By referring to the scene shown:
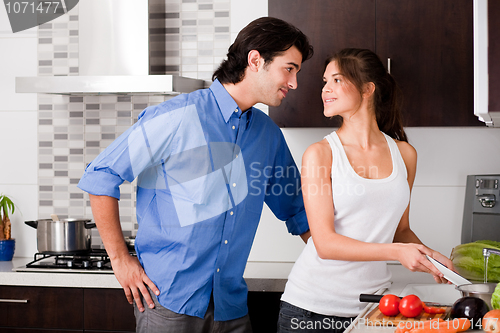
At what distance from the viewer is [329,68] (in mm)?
1528

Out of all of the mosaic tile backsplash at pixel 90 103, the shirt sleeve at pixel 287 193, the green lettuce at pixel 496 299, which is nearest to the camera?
the green lettuce at pixel 496 299

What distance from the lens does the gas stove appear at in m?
1.97

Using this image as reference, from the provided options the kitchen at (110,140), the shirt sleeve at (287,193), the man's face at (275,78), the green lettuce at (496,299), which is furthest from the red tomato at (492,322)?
the kitchen at (110,140)

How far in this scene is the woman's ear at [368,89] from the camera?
59.5 inches

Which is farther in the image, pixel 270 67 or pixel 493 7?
pixel 270 67

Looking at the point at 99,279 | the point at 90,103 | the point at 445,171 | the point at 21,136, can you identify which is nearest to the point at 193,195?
the point at 99,279

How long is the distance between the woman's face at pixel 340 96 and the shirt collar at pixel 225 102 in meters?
0.30

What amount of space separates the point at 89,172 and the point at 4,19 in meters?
1.57

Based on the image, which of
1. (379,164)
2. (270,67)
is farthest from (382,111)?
(270,67)

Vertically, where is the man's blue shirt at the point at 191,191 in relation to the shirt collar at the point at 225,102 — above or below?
below

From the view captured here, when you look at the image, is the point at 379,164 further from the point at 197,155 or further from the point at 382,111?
the point at 197,155

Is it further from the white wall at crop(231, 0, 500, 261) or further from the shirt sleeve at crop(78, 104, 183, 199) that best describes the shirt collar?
the white wall at crop(231, 0, 500, 261)

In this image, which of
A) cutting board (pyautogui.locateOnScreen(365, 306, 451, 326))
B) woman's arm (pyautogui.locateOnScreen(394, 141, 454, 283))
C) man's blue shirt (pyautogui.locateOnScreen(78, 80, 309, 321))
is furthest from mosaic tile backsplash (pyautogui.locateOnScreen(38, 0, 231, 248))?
cutting board (pyautogui.locateOnScreen(365, 306, 451, 326))

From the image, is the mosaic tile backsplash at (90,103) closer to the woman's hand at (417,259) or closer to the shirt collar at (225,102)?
the shirt collar at (225,102)
